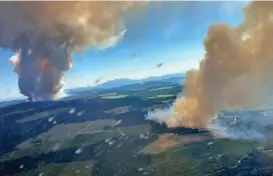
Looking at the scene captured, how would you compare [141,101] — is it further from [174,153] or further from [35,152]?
[35,152]

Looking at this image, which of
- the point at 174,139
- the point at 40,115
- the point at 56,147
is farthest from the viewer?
the point at 174,139

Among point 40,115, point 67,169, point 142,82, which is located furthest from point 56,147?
point 142,82

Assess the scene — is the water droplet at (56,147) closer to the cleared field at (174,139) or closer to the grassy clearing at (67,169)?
the grassy clearing at (67,169)

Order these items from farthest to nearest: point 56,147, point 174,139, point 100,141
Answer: point 174,139, point 100,141, point 56,147

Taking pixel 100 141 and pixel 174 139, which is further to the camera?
pixel 174 139

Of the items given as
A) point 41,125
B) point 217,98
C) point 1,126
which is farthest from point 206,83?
point 1,126

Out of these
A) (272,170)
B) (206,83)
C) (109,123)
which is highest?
(206,83)

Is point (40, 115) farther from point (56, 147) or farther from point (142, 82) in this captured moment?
point (142, 82)

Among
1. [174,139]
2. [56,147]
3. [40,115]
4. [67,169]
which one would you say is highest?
[40,115]
